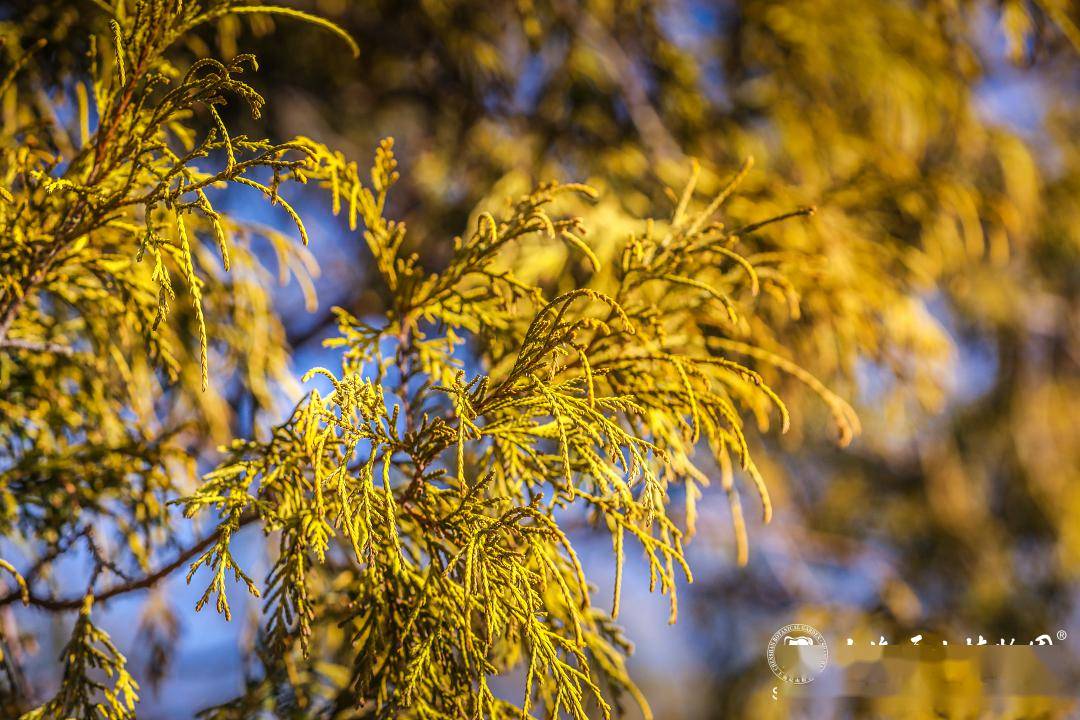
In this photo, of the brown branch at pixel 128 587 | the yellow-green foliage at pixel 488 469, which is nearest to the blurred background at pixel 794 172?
the brown branch at pixel 128 587

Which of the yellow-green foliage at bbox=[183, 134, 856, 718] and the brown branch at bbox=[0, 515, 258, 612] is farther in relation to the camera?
the brown branch at bbox=[0, 515, 258, 612]

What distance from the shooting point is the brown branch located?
141 centimetres

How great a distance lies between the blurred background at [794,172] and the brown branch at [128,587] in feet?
1.75

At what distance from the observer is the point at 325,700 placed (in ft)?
5.95

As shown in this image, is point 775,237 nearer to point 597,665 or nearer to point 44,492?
point 597,665
